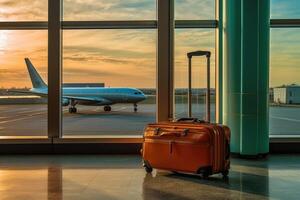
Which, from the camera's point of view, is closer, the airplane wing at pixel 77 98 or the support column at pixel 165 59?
the support column at pixel 165 59

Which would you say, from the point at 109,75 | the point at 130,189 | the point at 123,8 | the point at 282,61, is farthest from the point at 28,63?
the point at 282,61

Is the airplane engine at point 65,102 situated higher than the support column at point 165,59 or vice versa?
the support column at point 165,59

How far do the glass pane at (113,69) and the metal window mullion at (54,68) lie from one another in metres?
0.19

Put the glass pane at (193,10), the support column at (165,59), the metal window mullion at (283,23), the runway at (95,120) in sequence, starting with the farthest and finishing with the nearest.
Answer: the runway at (95,120) < the glass pane at (193,10) < the metal window mullion at (283,23) < the support column at (165,59)

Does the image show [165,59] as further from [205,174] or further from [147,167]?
[205,174]

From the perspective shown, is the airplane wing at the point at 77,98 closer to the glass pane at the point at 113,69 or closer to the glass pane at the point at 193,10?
the glass pane at the point at 113,69

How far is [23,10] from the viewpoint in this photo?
8547 millimetres

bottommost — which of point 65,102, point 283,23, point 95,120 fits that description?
point 95,120

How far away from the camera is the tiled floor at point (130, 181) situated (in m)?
5.11

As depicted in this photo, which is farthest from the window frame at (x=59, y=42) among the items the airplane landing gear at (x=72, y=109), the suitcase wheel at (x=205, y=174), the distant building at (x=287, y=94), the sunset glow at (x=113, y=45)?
the suitcase wheel at (x=205, y=174)

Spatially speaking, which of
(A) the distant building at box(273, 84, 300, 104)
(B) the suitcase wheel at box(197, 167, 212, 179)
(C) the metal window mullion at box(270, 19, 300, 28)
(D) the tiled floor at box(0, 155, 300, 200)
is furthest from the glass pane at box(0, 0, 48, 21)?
(A) the distant building at box(273, 84, 300, 104)

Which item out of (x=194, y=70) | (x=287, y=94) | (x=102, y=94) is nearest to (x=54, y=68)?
(x=102, y=94)

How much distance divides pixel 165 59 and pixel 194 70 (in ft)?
2.16

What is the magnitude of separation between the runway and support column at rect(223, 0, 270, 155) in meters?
0.89
